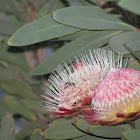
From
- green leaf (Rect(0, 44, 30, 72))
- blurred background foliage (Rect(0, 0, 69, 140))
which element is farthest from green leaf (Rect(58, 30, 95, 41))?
green leaf (Rect(0, 44, 30, 72))

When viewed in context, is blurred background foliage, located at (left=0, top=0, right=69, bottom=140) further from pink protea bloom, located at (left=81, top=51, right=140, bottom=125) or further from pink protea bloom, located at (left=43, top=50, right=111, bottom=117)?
pink protea bloom, located at (left=81, top=51, right=140, bottom=125)

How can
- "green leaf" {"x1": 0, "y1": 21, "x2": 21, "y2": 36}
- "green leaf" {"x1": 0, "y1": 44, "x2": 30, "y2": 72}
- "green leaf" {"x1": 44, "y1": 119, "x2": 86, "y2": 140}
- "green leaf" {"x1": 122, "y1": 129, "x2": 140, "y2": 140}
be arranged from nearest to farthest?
"green leaf" {"x1": 122, "y1": 129, "x2": 140, "y2": 140} → "green leaf" {"x1": 44, "y1": 119, "x2": 86, "y2": 140} → "green leaf" {"x1": 0, "y1": 21, "x2": 21, "y2": 36} → "green leaf" {"x1": 0, "y1": 44, "x2": 30, "y2": 72}

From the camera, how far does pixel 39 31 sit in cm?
81

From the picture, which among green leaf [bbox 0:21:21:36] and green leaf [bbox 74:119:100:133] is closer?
green leaf [bbox 74:119:100:133]

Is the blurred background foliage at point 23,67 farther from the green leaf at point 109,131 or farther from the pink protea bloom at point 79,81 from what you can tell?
the green leaf at point 109,131

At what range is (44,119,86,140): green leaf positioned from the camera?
2.35 ft

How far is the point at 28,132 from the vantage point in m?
→ 1.37

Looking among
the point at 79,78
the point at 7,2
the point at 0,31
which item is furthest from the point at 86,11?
the point at 7,2

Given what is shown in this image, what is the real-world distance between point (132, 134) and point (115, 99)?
76 mm

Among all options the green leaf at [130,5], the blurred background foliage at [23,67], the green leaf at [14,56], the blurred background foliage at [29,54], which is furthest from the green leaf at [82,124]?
the green leaf at [14,56]

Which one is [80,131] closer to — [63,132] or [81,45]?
[63,132]

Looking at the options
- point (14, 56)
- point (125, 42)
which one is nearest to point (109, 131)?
point (125, 42)

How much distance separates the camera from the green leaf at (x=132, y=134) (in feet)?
2.02

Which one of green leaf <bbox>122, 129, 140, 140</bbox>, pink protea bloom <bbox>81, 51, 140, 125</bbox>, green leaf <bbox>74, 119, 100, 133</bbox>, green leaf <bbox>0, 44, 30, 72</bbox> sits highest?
green leaf <bbox>0, 44, 30, 72</bbox>
